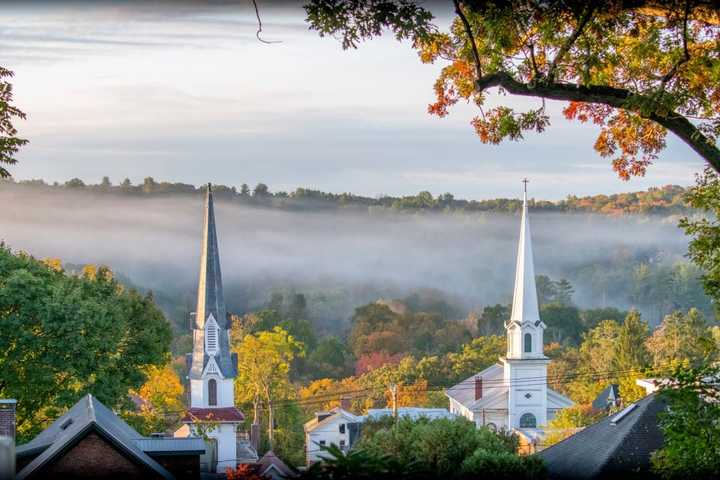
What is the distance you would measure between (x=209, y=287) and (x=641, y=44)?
47476 millimetres

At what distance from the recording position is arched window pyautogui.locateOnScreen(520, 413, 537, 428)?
6309cm

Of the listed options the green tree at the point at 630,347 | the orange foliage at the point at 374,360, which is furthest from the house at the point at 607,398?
the orange foliage at the point at 374,360

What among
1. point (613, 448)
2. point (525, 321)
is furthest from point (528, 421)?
point (613, 448)

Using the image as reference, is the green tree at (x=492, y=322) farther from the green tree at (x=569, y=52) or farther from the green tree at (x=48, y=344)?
the green tree at (x=569, y=52)

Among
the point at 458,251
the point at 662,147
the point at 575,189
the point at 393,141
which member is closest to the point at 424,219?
the point at 458,251

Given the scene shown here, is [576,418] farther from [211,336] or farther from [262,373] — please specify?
[211,336]

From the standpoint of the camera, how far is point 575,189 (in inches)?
3314

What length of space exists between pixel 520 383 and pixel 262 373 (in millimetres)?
13465

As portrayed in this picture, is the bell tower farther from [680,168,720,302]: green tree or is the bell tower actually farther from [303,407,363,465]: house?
[680,168,720,302]: green tree

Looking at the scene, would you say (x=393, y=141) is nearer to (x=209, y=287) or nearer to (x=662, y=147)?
(x=209, y=287)

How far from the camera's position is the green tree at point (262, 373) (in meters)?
58.1

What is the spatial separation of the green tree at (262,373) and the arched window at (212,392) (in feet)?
7.09

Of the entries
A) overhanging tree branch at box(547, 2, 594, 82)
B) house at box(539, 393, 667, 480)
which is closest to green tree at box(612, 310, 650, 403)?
house at box(539, 393, 667, 480)

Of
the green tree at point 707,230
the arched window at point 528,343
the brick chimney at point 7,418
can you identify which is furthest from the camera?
the arched window at point 528,343
